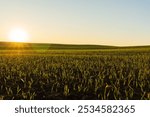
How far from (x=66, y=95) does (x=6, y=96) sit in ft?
5.50

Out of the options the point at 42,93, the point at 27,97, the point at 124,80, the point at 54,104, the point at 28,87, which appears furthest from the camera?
the point at 124,80

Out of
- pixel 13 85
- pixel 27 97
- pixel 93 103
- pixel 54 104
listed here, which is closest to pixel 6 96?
pixel 27 97

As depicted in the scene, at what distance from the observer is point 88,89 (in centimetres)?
906

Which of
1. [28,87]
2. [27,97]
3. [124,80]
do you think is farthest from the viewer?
[124,80]

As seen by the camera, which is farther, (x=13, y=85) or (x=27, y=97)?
(x=13, y=85)

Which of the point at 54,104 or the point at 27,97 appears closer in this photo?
the point at 54,104

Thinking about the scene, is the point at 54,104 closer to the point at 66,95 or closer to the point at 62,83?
the point at 66,95

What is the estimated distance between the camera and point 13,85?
10.3 m

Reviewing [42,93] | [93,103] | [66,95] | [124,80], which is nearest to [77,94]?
[66,95]

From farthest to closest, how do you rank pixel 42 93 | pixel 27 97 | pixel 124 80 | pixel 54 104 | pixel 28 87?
pixel 124 80 → pixel 28 87 → pixel 42 93 → pixel 27 97 → pixel 54 104

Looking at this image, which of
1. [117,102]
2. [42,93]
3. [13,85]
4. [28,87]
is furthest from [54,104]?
[13,85]

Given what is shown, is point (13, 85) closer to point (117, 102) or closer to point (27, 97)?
point (27, 97)

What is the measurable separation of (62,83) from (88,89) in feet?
4.30

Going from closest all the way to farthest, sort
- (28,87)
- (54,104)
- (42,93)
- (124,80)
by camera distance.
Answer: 1. (54,104)
2. (42,93)
3. (28,87)
4. (124,80)
